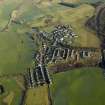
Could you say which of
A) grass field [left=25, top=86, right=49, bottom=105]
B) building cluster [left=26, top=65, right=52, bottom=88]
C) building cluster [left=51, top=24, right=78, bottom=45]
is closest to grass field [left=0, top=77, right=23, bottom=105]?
grass field [left=25, top=86, right=49, bottom=105]

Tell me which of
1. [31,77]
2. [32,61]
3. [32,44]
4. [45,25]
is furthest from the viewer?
[45,25]

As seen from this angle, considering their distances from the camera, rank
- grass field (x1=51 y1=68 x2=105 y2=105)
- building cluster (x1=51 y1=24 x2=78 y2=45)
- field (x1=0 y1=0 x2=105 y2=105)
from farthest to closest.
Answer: building cluster (x1=51 y1=24 x2=78 y2=45), field (x1=0 y1=0 x2=105 y2=105), grass field (x1=51 y1=68 x2=105 y2=105)

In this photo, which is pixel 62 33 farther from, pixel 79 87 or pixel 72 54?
pixel 79 87

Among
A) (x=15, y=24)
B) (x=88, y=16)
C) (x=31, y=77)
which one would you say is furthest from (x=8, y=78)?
(x=88, y=16)

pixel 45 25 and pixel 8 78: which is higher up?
pixel 45 25

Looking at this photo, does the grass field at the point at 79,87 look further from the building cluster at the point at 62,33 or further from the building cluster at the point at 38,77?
the building cluster at the point at 62,33

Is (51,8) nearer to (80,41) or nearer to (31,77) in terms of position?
(80,41)

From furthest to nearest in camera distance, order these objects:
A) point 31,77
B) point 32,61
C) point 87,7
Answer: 1. point 87,7
2. point 32,61
3. point 31,77

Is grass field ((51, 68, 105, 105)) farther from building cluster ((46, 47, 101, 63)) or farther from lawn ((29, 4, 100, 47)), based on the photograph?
lawn ((29, 4, 100, 47))
